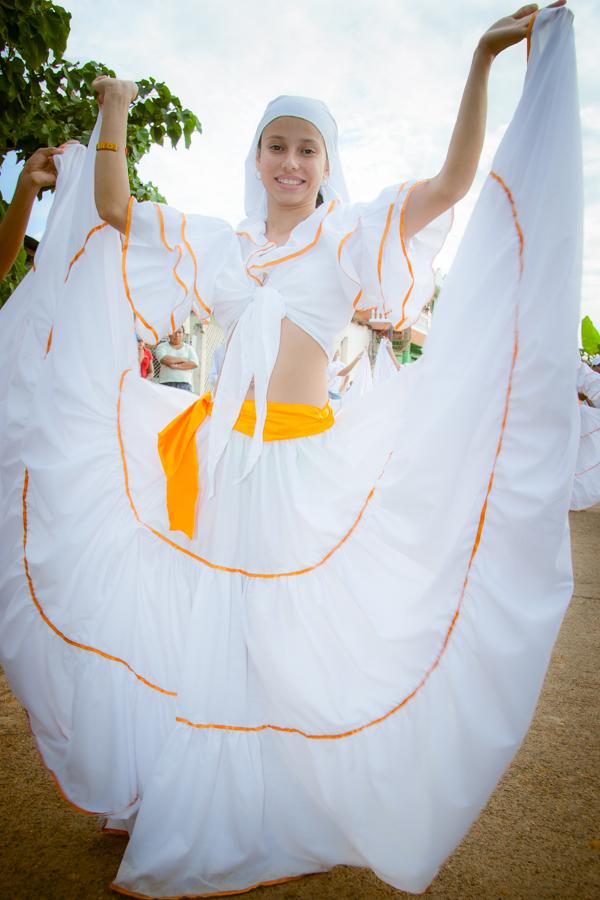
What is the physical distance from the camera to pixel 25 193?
2.13 meters

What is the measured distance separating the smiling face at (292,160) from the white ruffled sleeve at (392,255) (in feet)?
0.72

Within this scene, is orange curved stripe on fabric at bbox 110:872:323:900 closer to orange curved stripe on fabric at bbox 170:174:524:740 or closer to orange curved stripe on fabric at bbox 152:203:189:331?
orange curved stripe on fabric at bbox 170:174:524:740

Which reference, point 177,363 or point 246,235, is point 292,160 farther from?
point 177,363

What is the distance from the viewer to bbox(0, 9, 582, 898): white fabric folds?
1319 mm

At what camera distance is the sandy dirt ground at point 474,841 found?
1.55m

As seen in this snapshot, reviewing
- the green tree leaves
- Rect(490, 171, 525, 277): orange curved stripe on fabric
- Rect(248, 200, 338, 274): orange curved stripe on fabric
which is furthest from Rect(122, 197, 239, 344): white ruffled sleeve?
the green tree leaves

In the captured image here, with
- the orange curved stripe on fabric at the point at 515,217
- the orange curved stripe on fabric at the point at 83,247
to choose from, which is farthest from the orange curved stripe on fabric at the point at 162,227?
the orange curved stripe on fabric at the point at 515,217

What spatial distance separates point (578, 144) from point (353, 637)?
48.4 inches

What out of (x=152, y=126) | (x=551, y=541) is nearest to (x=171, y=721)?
(x=551, y=541)

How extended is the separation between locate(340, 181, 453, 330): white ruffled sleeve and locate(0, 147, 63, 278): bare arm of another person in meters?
1.15

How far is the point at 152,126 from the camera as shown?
133 inches

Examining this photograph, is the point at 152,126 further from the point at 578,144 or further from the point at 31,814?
the point at 31,814

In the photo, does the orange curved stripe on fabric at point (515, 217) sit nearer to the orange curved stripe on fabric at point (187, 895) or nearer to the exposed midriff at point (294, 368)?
the exposed midriff at point (294, 368)

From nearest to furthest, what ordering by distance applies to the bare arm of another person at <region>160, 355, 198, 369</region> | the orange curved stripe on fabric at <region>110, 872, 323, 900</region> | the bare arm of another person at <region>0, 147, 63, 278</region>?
the orange curved stripe on fabric at <region>110, 872, 323, 900</region>, the bare arm of another person at <region>0, 147, 63, 278</region>, the bare arm of another person at <region>160, 355, 198, 369</region>
